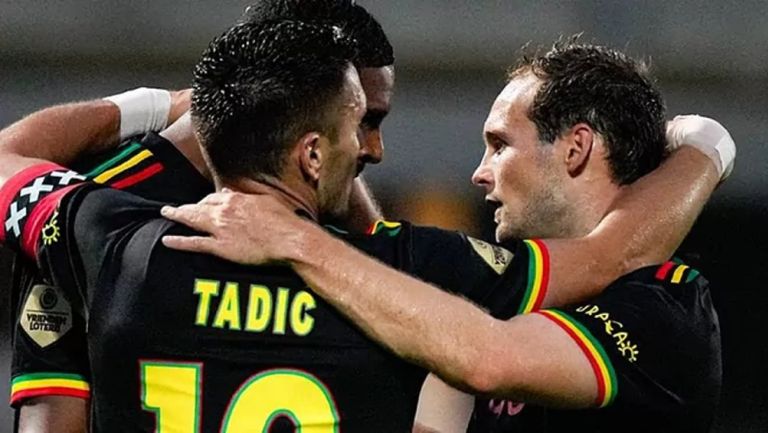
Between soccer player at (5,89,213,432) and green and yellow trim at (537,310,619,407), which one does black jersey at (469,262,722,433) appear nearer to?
green and yellow trim at (537,310,619,407)

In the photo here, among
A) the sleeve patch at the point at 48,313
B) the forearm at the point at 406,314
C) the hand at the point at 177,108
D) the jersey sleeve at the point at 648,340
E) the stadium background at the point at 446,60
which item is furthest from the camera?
the stadium background at the point at 446,60

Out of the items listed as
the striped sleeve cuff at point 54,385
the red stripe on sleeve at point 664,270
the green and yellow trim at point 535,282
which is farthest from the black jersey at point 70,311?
the red stripe on sleeve at point 664,270

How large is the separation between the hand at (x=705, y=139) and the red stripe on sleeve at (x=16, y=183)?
0.87 metres

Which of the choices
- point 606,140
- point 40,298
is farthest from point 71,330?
point 606,140

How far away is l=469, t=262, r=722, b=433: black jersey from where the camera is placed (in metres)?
1.67

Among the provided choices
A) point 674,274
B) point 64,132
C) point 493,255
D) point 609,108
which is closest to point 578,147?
point 609,108

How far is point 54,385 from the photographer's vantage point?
1.92 m

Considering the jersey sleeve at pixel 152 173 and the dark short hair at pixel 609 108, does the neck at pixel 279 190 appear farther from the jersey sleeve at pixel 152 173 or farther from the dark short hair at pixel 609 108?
the dark short hair at pixel 609 108

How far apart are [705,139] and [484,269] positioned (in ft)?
1.63

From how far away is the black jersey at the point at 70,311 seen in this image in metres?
1.93

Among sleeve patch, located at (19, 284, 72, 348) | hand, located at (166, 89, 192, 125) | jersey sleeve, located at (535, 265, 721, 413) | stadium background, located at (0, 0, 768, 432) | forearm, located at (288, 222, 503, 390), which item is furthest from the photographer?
stadium background, located at (0, 0, 768, 432)

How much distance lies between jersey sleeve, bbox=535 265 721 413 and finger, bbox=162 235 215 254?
40 cm

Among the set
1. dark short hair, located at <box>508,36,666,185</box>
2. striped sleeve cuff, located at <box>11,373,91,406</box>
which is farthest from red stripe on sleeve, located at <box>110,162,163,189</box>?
dark short hair, located at <box>508,36,666,185</box>

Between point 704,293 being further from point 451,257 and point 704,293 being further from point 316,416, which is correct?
point 316,416
